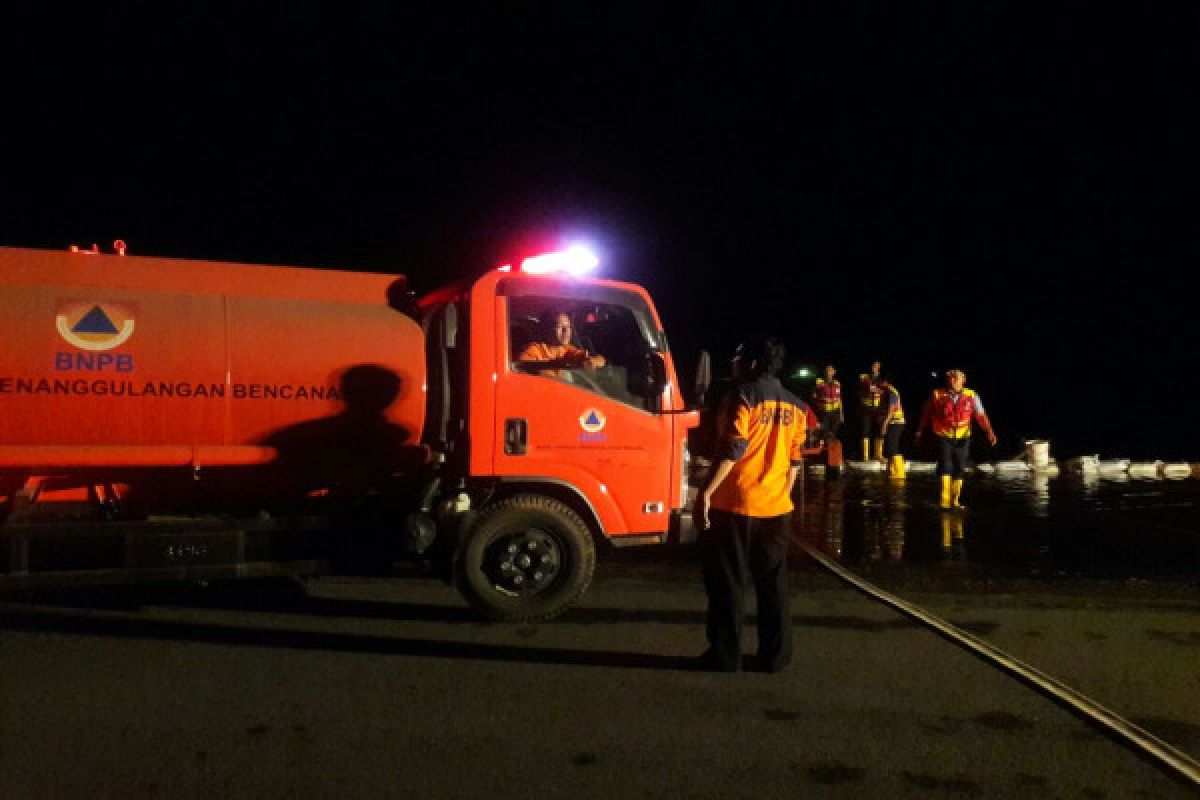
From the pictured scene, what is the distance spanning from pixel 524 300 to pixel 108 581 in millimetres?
2917

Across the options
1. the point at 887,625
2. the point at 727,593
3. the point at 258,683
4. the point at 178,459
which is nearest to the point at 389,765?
the point at 258,683

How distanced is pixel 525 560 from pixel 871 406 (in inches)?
459

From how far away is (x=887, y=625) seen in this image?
17.6 ft

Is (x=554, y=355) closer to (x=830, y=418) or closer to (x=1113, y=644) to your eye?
(x=1113, y=644)

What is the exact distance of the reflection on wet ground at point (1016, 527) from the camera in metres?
7.37

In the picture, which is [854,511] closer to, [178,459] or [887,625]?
[887,625]

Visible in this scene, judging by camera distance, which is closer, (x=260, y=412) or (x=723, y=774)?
(x=723, y=774)

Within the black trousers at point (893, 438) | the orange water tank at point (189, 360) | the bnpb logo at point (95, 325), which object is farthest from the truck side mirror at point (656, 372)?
the black trousers at point (893, 438)

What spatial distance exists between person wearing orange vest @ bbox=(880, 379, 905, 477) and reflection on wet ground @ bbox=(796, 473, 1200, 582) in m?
0.39

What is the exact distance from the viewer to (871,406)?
15625mm

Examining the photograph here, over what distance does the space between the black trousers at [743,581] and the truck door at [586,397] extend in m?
1.11

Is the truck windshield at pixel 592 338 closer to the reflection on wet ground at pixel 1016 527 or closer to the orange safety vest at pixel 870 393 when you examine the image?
the reflection on wet ground at pixel 1016 527

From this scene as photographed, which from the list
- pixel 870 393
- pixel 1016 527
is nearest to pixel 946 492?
pixel 1016 527

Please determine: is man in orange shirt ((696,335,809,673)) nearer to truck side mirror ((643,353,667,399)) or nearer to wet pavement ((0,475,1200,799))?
wet pavement ((0,475,1200,799))
